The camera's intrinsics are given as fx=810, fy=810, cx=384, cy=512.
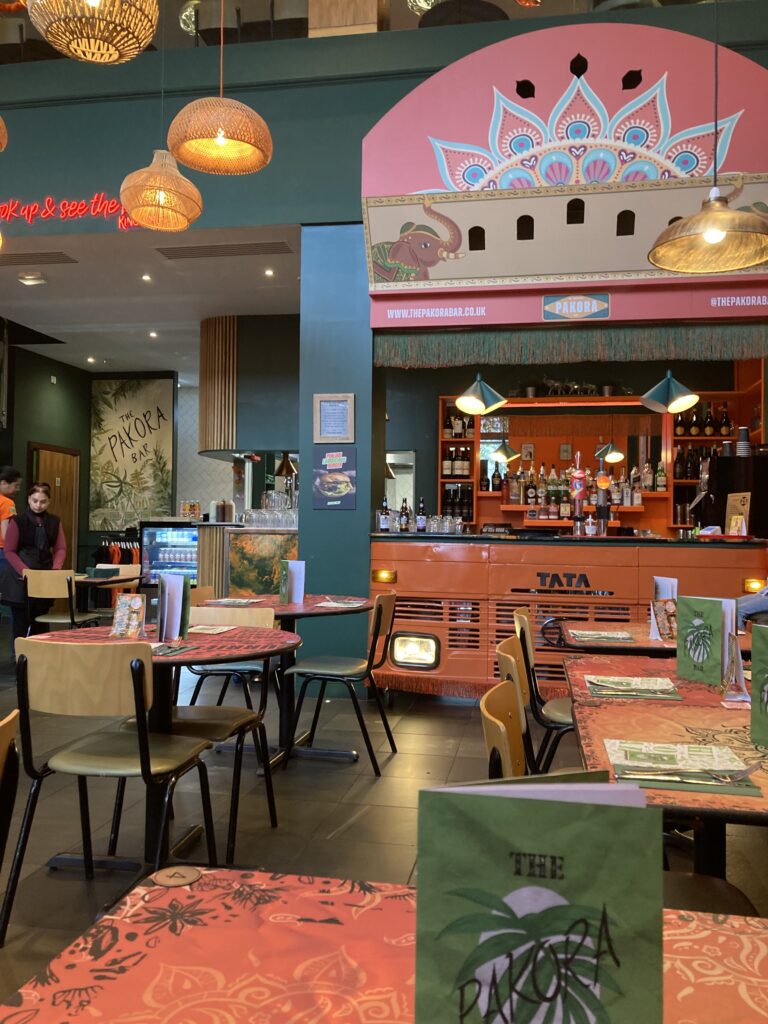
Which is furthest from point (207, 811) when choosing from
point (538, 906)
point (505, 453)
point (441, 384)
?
point (441, 384)

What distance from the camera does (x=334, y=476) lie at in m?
6.25

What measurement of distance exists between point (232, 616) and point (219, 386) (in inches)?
247

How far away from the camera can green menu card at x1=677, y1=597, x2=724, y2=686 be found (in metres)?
2.43

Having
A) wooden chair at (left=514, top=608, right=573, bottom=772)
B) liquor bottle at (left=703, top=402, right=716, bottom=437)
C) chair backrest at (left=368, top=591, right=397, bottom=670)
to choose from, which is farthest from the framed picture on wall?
liquor bottle at (left=703, top=402, right=716, bottom=437)

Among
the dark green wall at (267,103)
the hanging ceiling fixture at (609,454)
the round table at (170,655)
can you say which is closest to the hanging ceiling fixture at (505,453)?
the hanging ceiling fixture at (609,454)

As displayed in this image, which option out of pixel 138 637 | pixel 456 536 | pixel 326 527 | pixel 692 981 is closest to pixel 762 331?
pixel 456 536

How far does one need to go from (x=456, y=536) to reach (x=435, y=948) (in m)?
5.27

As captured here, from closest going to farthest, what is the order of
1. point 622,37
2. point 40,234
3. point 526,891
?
point 526,891 → point 622,37 → point 40,234

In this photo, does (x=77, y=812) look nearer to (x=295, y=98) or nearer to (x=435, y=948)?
(x=435, y=948)

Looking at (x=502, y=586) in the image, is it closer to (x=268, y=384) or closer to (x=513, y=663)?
(x=513, y=663)

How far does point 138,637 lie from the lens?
317cm

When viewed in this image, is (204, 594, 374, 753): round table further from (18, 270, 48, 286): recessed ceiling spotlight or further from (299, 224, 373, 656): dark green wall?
(18, 270, 48, 286): recessed ceiling spotlight

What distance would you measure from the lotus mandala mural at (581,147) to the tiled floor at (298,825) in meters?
3.76

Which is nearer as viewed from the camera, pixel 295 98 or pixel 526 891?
pixel 526 891
